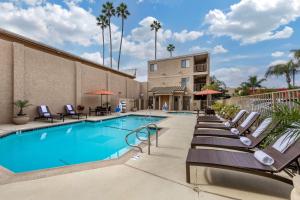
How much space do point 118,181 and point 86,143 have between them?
4.77 metres

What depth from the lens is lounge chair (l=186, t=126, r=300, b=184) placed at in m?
2.48

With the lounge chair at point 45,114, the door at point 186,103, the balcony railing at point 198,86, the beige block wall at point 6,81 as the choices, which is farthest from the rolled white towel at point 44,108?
the balcony railing at point 198,86

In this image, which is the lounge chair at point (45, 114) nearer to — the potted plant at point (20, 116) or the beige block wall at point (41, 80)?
the beige block wall at point (41, 80)

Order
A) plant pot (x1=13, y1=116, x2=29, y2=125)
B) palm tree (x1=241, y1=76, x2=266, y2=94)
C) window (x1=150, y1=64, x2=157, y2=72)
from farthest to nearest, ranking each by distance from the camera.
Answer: palm tree (x1=241, y1=76, x2=266, y2=94) → window (x1=150, y1=64, x2=157, y2=72) → plant pot (x1=13, y1=116, x2=29, y2=125)

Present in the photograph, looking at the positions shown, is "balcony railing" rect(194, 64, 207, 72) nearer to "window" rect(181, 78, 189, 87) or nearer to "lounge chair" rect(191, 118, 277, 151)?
"window" rect(181, 78, 189, 87)

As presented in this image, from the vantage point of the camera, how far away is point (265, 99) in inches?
239

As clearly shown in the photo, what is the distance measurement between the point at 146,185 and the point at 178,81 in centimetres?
2210

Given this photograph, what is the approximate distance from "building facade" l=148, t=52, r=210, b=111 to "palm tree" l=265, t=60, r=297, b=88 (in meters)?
8.04

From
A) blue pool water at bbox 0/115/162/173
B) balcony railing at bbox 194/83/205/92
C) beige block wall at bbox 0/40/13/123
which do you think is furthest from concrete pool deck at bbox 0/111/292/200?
balcony railing at bbox 194/83/205/92

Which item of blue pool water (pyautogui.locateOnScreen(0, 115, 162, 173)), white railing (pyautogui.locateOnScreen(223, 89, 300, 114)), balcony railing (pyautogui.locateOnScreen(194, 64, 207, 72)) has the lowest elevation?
blue pool water (pyautogui.locateOnScreen(0, 115, 162, 173))

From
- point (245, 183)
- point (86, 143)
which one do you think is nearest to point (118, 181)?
point (245, 183)

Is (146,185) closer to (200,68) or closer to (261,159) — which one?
(261,159)

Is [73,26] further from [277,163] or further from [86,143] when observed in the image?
[277,163]

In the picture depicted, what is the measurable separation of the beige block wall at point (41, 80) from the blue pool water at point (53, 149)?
131 inches
